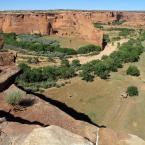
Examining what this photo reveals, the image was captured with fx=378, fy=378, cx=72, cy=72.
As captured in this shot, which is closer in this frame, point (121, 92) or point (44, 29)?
point (121, 92)

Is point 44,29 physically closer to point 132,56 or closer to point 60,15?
point 60,15

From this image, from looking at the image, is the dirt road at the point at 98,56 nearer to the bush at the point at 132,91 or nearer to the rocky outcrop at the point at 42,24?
the rocky outcrop at the point at 42,24

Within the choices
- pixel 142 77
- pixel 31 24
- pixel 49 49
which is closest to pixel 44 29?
pixel 31 24


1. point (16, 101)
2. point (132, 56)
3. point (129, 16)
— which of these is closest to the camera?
point (16, 101)

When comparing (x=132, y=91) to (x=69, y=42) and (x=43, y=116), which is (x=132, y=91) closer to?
(x=43, y=116)

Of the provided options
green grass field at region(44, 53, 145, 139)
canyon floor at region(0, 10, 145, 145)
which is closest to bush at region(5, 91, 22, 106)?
canyon floor at region(0, 10, 145, 145)

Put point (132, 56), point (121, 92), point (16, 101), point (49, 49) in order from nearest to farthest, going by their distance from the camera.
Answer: point (16, 101)
point (121, 92)
point (132, 56)
point (49, 49)

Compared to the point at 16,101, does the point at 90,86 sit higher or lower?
lower

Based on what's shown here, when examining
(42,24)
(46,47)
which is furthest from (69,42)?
(42,24)
